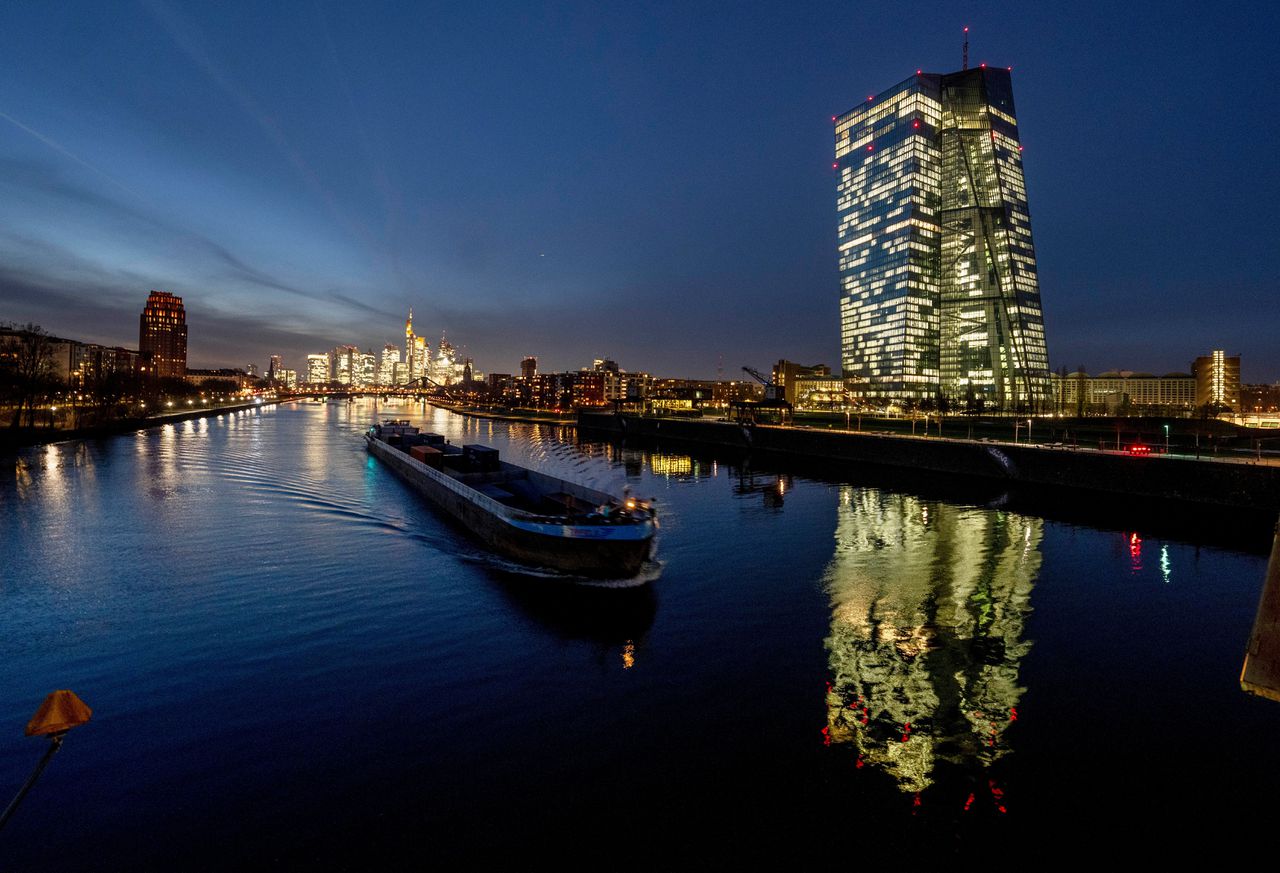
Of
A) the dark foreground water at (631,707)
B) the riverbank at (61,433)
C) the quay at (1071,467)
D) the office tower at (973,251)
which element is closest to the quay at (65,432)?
the riverbank at (61,433)

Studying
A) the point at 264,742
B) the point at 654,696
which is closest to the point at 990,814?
the point at 654,696

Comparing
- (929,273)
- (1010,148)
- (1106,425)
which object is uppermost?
(1010,148)

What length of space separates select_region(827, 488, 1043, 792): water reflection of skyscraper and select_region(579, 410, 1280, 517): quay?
16.5 meters

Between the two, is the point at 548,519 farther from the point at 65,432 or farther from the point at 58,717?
the point at 65,432

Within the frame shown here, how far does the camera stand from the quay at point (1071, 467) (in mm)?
39250

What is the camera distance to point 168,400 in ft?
641

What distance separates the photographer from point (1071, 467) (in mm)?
49438

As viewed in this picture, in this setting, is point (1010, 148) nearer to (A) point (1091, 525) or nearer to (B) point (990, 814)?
(A) point (1091, 525)

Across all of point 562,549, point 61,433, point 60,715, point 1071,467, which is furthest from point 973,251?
point 60,715

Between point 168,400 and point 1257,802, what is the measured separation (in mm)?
246394

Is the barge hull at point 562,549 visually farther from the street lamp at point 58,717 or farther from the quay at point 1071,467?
the quay at point 1071,467

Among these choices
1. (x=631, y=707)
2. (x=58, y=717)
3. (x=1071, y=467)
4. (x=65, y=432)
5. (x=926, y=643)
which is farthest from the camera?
(x=65, y=432)

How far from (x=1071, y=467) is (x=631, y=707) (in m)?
49.9

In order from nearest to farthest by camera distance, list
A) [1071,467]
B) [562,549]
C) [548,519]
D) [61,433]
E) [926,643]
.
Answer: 1. [926,643]
2. [562,549]
3. [548,519]
4. [1071,467]
5. [61,433]
